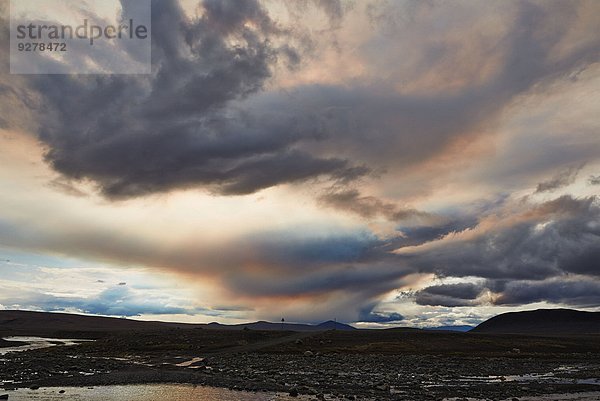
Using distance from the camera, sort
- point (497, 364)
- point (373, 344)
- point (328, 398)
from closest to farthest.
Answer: point (328, 398), point (497, 364), point (373, 344)

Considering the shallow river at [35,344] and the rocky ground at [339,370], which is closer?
the rocky ground at [339,370]

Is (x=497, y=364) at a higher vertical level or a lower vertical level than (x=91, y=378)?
lower

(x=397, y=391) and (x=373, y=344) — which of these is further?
(x=373, y=344)

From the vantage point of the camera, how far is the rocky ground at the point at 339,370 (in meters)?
44.6

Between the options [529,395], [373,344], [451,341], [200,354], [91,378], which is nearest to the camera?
[529,395]

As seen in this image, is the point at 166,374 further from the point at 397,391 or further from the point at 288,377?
the point at 397,391

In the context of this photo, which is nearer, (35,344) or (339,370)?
(339,370)

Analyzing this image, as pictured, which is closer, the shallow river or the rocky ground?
the rocky ground

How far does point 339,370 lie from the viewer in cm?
5872

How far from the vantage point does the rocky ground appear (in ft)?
146

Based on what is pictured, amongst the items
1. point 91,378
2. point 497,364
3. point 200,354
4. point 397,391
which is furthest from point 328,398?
point 200,354

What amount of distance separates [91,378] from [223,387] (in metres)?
15.6

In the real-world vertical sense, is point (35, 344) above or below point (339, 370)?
below

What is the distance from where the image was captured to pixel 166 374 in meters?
52.7
